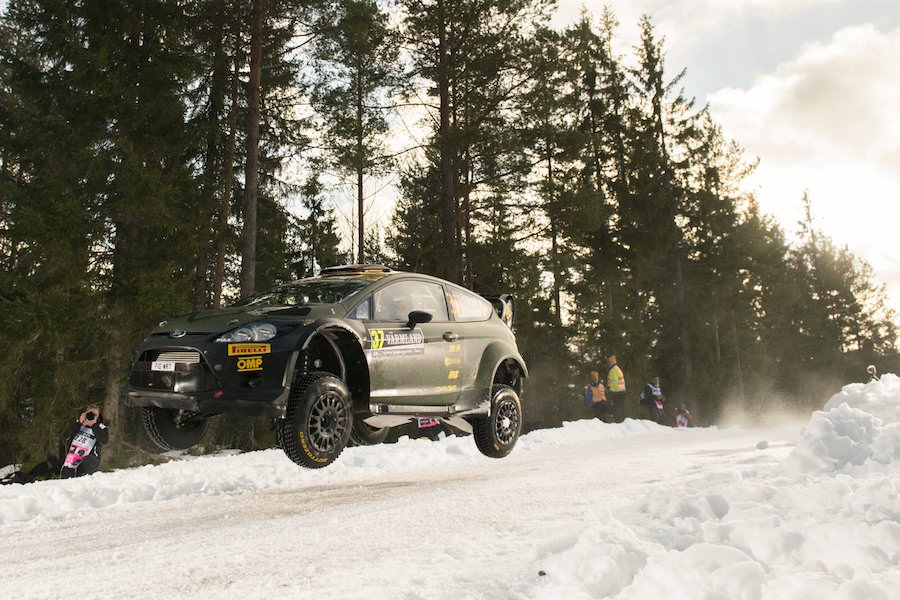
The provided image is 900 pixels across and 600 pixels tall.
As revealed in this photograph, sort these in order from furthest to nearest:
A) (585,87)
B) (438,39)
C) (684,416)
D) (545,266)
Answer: (585,87) < (684,416) < (545,266) < (438,39)

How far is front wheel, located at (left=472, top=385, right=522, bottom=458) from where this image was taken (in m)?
8.20

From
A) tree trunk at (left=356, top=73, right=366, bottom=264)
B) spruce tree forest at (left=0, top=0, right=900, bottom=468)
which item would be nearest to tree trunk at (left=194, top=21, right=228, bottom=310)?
spruce tree forest at (left=0, top=0, right=900, bottom=468)

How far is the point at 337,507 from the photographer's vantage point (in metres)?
6.45

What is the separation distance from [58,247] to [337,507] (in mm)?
9891

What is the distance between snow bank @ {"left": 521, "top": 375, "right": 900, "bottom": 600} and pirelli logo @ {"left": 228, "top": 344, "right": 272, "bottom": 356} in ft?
9.25

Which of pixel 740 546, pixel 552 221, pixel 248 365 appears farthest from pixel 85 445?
pixel 552 221

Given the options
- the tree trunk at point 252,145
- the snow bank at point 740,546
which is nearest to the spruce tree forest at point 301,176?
the tree trunk at point 252,145

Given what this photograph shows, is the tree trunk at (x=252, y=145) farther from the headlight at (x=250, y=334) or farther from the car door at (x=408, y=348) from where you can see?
the headlight at (x=250, y=334)

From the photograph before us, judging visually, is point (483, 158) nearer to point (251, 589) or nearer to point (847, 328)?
point (251, 589)

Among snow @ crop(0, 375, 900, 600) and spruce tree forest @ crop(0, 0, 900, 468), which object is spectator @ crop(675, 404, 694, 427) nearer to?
spruce tree forest @ crop(0, 0, 900, 468)

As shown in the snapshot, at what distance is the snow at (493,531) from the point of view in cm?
373

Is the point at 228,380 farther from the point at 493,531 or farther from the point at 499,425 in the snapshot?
the point at 499,425

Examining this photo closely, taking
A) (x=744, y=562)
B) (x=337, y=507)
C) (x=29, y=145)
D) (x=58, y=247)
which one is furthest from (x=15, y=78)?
(x=744, y=562)

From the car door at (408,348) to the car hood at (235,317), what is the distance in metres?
0.58
